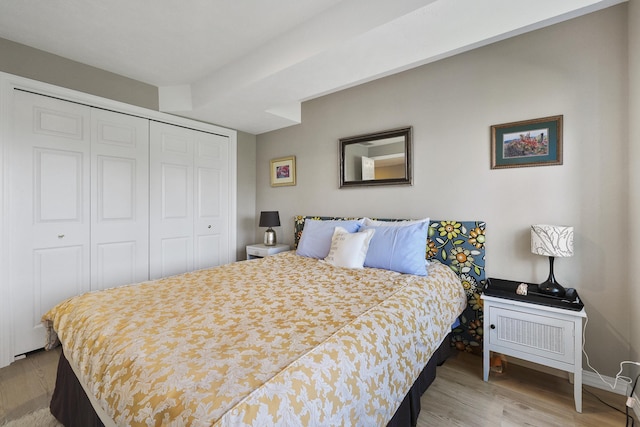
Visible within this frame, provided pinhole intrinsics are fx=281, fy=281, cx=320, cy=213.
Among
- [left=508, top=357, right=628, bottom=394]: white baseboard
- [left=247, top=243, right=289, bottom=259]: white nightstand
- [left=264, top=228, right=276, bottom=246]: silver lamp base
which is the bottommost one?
[left=508, top=357, right=628, bottom=394]: white baseboard

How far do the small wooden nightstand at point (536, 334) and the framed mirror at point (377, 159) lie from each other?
1.30 m

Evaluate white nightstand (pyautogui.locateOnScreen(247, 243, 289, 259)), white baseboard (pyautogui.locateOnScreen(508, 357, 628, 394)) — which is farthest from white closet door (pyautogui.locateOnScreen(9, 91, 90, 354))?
white baseboard (pyautogui.locateOnScreen(508, 357, 628, 394))

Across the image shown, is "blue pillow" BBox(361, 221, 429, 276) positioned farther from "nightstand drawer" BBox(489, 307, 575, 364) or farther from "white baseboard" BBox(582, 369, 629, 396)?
"white baseboard" BBox(582, 369, 629, 396)

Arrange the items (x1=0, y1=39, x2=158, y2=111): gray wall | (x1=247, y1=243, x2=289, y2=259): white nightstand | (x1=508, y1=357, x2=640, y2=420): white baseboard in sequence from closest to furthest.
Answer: (x1=508, y1=357, x2=640, y2=420): white baseboard, (x1=0, y1=39, x2=158, y2=111): gray wall, (x1=247, y1=243, x2=289, y2=259): white nightstand

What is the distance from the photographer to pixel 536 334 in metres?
1.79

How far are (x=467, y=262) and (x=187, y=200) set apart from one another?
3072mm

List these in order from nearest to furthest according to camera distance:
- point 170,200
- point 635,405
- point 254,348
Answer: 1. point 254,348
2. point 635,405
3. point 170,200

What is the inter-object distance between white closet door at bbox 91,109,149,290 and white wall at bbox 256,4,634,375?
2.36 meters

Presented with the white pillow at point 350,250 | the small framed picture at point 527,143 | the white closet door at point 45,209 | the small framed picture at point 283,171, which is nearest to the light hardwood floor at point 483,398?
the white closet door at point 45,209

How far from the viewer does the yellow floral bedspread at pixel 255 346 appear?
2.72 feet

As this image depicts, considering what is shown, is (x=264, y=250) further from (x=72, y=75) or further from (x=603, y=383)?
(x=603, y=383)

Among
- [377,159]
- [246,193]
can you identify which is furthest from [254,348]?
[246,193]

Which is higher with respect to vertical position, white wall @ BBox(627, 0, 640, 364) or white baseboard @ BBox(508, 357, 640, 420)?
white wall @ BBox(627, 0, 640, 364)

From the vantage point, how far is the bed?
0.84m
